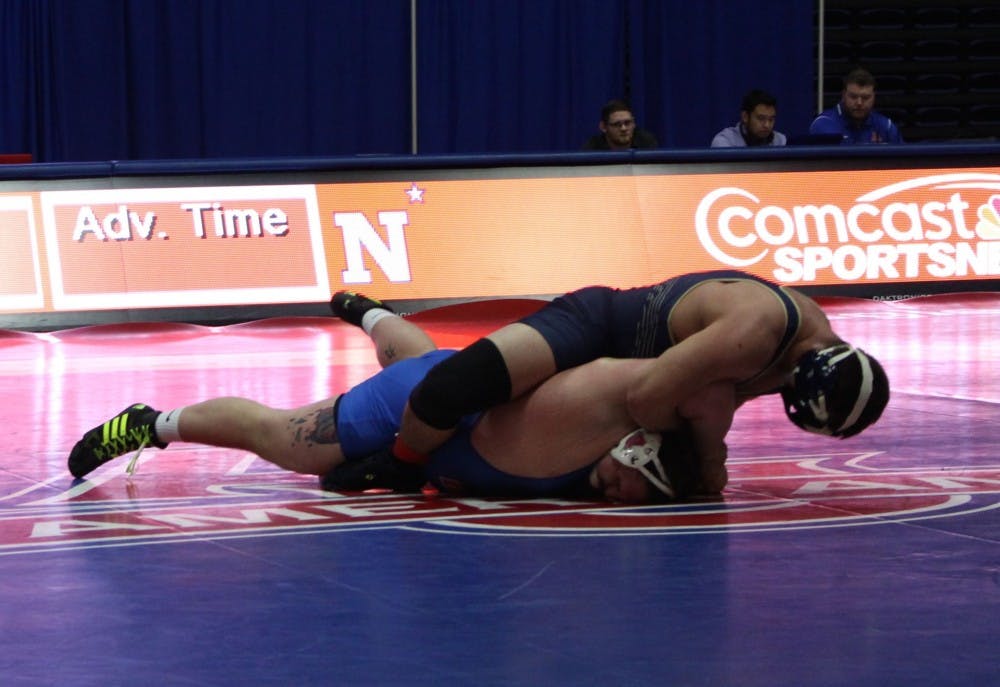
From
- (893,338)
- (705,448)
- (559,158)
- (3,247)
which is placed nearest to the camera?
(705,448)

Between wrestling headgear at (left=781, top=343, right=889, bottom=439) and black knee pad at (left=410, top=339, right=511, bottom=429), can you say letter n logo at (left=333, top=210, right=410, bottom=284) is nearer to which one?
black knee pad at (left=410, top=339, right=511, bottom=429)

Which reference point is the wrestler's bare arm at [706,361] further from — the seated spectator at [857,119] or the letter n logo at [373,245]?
the seated spectator at [857,119]

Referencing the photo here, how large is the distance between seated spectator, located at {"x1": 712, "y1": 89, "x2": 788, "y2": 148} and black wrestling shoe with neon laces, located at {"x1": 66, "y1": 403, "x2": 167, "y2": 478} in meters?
6.86

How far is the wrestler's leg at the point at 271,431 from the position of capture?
4.55 metres

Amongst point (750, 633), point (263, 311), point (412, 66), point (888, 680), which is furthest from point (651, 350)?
point (412, 66)

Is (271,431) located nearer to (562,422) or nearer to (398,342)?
(398,342)

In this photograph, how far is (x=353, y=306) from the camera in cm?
543

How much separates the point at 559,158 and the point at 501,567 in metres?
7.14

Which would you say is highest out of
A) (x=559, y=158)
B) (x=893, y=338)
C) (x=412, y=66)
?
(x=412, y=66)

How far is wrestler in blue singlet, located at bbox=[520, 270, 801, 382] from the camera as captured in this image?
4.13 m

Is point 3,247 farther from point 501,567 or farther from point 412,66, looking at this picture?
point 501,567

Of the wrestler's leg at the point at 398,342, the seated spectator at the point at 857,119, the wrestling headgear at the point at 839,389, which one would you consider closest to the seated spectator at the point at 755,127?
the seated spectator at the point at 857,119

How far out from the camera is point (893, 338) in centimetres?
843

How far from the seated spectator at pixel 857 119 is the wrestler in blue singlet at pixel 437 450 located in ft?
24.0
